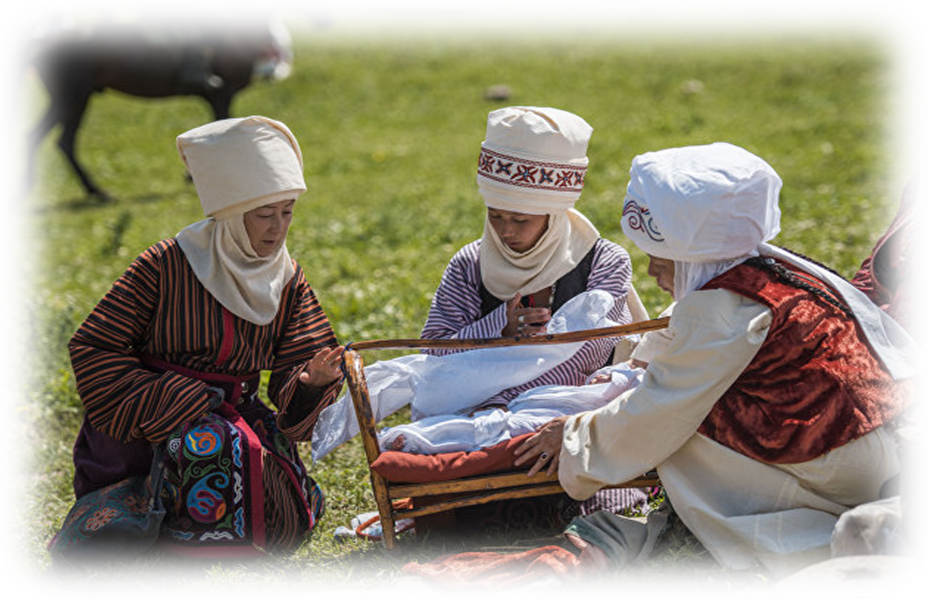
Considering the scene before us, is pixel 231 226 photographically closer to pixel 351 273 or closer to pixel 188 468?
pixel 188 468

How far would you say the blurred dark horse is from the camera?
40.1 feet

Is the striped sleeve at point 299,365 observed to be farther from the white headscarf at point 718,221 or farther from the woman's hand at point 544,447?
the white headscarf at point 718,221

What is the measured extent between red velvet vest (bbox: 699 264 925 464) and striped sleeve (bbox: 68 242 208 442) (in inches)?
68.1

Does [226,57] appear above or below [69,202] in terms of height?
above

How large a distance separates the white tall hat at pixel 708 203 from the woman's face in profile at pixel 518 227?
0.77 m

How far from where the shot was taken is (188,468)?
3.55m

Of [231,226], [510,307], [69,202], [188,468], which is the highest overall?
[231,226]

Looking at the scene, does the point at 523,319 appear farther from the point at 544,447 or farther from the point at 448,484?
the point at 448,484

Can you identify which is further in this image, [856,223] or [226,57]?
[226,57]

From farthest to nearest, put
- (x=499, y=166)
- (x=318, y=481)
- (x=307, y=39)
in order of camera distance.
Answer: (x=307, y=39) < (x=318, y=481) < (x=499, y=166)

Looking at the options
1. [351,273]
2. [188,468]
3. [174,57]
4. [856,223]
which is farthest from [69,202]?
[188,468]

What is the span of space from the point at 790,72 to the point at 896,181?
697 cm

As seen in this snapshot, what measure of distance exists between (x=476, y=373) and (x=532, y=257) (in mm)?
483

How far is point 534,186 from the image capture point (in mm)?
3750
